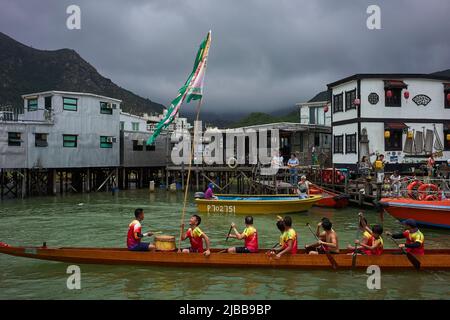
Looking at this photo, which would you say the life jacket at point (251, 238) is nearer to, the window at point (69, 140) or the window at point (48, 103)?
the window at point (69, 140)

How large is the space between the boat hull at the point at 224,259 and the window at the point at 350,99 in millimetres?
19329

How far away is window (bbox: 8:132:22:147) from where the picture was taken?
30.6 m

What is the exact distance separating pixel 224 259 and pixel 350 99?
22.1 meters

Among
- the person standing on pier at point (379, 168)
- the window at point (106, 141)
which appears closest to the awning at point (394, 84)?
the person standing on pier at point (379, 168)

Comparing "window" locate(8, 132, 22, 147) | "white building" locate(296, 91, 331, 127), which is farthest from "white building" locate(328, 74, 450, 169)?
"window" locate(8, 132, 22, 147)

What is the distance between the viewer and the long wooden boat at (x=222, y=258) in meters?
11.1

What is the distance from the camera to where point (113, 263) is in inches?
458

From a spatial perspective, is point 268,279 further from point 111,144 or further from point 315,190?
point 111,144

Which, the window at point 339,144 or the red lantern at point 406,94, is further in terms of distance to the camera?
the window at point 339,144

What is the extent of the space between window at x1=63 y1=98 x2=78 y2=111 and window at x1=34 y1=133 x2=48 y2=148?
3022 mm

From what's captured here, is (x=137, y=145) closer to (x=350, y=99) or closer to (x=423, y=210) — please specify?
(x=350, y=99)

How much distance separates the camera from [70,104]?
34.1 metres

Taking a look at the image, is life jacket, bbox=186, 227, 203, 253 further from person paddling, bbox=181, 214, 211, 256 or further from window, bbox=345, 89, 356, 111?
window, bbox=345, 89, 356, 111
